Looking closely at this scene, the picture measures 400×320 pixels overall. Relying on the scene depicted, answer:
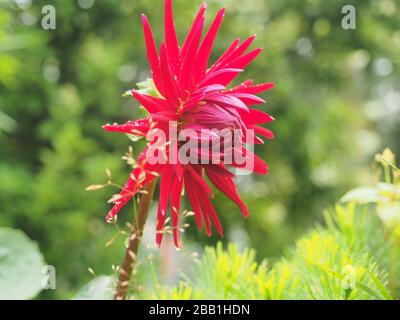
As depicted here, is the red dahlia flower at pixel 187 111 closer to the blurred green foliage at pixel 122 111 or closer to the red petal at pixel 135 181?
the red petal at pixel 135 181

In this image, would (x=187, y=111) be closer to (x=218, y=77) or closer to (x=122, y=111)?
(x=218, y=77)

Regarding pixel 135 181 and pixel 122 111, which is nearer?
pixel 135 181

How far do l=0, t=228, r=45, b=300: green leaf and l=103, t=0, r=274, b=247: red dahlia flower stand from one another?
0.34 feet

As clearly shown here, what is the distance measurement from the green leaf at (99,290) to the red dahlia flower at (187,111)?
6 centimetres

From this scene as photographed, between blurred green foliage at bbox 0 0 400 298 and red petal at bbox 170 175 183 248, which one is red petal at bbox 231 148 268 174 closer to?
red petal at bbox 170 175 183 248

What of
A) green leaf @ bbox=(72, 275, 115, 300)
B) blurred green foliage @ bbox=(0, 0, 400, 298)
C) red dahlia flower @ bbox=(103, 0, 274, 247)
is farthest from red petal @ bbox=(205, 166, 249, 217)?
blurred green foliage @ bbox=(0, 0, 400, 298)

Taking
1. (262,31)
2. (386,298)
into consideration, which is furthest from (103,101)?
(386,298)

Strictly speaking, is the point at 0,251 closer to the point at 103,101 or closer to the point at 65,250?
the point at 65,250

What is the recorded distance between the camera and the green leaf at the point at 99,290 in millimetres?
391

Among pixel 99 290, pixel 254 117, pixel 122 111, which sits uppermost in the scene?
pixel 122 111

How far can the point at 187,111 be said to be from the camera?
0.38m

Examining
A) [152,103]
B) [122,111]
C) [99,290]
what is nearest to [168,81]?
[152,103]

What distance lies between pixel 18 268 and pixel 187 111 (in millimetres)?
183

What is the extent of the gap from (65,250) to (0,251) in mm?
1112
